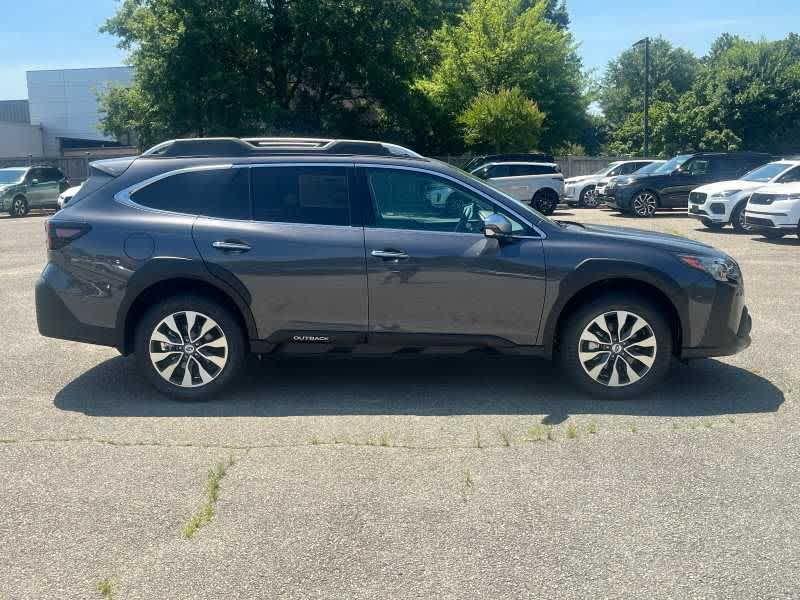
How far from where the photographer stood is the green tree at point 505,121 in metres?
35.2

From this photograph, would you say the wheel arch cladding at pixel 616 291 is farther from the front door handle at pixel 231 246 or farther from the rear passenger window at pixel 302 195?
the front door handle at pixel 231 246

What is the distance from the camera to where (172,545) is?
385 centimetres

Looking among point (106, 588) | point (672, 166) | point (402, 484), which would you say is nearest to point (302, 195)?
point (402, 484)

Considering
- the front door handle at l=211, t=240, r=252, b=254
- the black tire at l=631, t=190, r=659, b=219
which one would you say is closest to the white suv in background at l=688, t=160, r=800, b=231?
the black tire at l=631, t=190, r=659, b=219

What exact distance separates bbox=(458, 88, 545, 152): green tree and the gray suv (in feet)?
53.8

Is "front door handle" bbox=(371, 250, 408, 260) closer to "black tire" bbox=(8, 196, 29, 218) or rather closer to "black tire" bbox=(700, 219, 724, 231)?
"black tire" bbox=(700, 219, 724, 231)

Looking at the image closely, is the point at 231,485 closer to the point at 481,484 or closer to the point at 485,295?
the point at 481,484

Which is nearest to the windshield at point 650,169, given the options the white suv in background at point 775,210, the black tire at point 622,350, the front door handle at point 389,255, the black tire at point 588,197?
the black tire at point 588,197

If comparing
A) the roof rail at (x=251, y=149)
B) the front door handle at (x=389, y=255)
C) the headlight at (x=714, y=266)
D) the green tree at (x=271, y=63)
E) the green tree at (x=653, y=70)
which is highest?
the green tree at (x=653, y=70)

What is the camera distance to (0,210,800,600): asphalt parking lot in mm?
3584

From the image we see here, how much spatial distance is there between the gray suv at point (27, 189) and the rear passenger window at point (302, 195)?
23.9 metres

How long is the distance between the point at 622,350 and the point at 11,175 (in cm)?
2663

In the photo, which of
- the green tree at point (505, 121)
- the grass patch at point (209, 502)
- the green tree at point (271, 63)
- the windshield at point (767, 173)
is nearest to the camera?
the grass patch at point (209, 502)

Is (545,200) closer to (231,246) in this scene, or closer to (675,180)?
(675,180)
